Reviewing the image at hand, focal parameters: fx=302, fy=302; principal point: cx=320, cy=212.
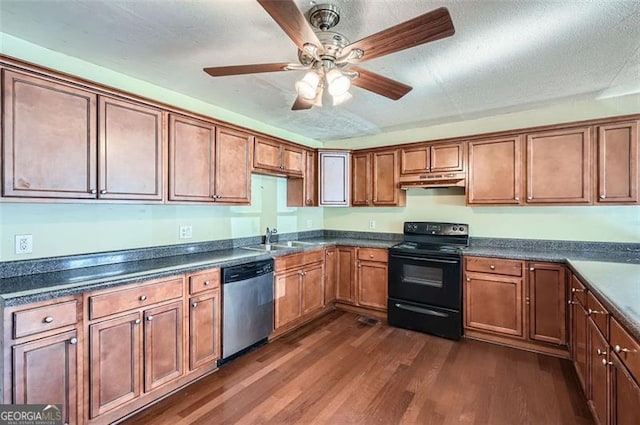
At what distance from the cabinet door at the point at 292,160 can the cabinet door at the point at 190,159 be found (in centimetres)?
102

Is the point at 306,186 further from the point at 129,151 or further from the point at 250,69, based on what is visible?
the point at 250,69

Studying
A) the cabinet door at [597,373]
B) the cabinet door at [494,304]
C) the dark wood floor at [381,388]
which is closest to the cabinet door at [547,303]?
the cabinet door at [494,304]

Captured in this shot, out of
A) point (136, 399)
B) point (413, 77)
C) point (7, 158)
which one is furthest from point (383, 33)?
point (136, 399)

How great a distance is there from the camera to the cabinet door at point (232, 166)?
284cm

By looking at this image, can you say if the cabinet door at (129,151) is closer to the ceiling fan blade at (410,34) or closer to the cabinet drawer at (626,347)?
the ceiling fan blade at (410,34)

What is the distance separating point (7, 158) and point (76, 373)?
1279 millimetres

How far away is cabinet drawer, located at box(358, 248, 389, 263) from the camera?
3709mm

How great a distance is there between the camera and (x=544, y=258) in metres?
2.78

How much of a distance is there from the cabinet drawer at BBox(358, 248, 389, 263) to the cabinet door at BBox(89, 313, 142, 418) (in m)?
2.55

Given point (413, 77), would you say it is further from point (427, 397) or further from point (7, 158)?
point (7, 158)

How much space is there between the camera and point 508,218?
3.42 metres

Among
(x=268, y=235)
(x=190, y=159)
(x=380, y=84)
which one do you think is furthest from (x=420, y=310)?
(x=190, y=159)

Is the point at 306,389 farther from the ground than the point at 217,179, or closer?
closer

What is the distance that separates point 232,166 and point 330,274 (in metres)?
1.90
